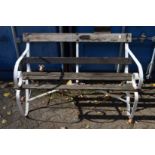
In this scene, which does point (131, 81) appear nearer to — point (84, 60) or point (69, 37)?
point (84, 60)

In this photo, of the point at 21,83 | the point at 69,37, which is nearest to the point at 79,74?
the point at 69,37

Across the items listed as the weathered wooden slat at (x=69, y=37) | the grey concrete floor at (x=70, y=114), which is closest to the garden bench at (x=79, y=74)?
the weathered wooden slat at (x=69, y=37)

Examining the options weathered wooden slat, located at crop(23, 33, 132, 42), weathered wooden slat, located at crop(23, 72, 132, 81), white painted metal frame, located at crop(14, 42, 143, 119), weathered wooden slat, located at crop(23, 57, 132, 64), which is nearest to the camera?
white painted metal frame, located at crop(14, 42, 143, 119)

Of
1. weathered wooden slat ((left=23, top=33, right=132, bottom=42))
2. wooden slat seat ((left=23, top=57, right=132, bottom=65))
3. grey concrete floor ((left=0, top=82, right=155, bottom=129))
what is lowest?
grey concrete floor ((left=0, top=82, right=155, bottom=129))

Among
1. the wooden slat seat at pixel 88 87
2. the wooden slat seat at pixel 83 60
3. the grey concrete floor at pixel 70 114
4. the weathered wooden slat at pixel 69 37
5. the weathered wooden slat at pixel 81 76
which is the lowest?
the grey concrete floor at pixel 70 114

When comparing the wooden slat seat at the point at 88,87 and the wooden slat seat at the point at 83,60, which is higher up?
the wooden slat seat at the point at 83,60

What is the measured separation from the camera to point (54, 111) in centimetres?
400

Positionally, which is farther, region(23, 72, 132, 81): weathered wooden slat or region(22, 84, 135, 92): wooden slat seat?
region(23, 72, 132, 81): weathered wooden slat

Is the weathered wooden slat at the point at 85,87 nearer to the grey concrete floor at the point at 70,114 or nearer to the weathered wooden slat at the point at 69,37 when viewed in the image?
the grey concrete floor at the point at 70,114

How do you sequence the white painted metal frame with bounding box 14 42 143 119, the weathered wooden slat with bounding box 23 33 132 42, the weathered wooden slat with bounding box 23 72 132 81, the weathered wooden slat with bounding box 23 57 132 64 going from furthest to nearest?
the weathered wooden slat with bounding box 23 33 132 42, the weathered wooden slat with bounding box 23 57 132 64, the weathered wooden slat with bounding box 23 72 132 81, the white painted metal frame with bounding box 14 42 143 119

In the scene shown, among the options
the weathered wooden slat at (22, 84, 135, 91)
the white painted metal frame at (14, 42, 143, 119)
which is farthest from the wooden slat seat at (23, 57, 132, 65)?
the weathered wooden slat at (22, 84, 135, 91)

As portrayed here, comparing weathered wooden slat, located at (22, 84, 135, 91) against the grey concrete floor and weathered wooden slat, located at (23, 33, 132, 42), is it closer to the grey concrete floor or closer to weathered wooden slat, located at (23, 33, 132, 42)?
the grey concrete floor

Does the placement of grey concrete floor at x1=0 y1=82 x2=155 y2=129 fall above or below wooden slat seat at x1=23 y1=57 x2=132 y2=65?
below
